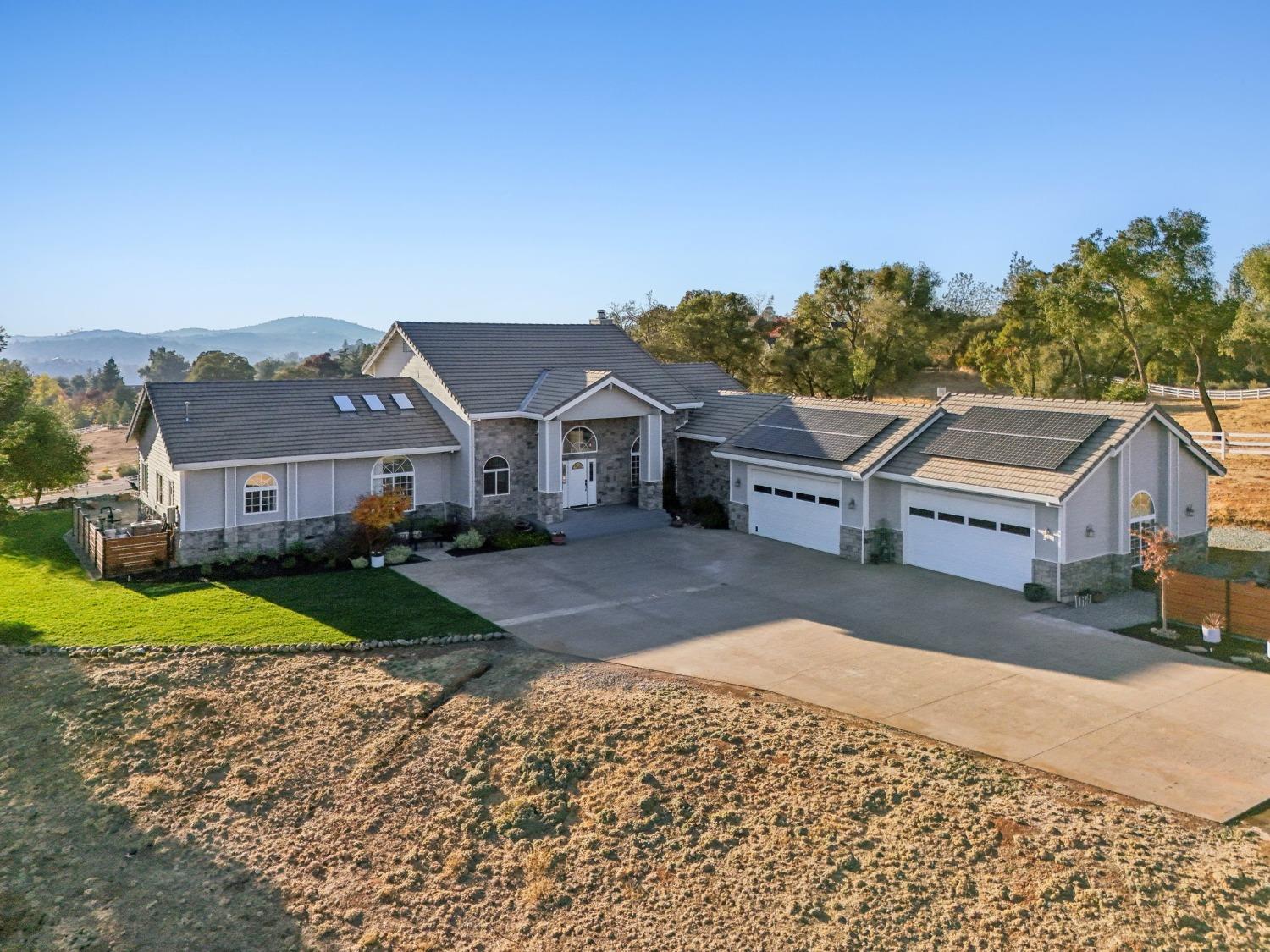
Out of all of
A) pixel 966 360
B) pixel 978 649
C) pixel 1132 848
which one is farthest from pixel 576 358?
pixel 966 360

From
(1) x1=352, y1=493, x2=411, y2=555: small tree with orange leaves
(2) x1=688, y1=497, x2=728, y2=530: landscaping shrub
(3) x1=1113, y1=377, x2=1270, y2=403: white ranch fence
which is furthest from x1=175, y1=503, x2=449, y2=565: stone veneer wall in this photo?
(3) x1=1113, y1=377, x2=1270, y2=403: white ranch fence

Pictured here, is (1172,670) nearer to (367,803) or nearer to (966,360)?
(367,803)

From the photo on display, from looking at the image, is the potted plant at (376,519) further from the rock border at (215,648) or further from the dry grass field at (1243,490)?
the dry grass field at (1243,490)

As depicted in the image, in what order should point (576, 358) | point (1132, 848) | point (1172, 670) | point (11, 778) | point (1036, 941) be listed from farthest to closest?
point (576, 358), point (1172, 670), point (11, 778), point (1132, 848), point (1036, 941)

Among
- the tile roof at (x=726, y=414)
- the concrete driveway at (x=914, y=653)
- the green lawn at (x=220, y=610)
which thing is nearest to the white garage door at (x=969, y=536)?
the concrete driveway at (x=914, y=653)

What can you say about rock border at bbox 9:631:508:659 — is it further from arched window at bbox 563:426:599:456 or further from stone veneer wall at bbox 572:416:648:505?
stone veneer wall at bbox 572:416:648:505
